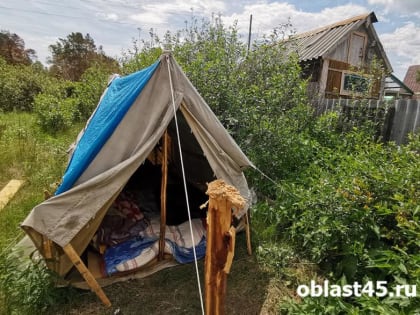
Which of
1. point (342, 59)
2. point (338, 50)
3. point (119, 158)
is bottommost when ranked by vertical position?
point (119, 158)

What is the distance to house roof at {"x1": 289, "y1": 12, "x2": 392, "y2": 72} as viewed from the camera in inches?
349

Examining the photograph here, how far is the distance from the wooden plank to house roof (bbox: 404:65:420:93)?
2411 centimetres

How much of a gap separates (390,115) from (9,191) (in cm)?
541

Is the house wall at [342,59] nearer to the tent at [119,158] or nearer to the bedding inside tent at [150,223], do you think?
the bedding inside tent at [150,223]

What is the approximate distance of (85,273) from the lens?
185cm

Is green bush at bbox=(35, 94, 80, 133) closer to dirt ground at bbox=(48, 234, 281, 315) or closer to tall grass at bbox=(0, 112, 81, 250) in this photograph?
tall grass at bbox=(0, 112, 81, 250)

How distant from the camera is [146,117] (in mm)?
2041

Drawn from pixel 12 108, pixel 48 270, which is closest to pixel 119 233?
pixel 48 270

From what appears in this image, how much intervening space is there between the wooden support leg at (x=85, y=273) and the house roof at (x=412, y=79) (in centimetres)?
2406

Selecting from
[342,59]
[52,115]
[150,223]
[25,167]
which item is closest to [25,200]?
[25,167]

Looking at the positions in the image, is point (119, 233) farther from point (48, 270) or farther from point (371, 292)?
point (371, 292)

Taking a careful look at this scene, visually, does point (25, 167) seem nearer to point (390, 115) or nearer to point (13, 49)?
point (390, 115)

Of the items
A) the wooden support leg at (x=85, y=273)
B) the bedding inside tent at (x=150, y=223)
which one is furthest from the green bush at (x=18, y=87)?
the wooden support leg at (x=85, y=273)

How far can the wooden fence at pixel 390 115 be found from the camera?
3.32 meters
